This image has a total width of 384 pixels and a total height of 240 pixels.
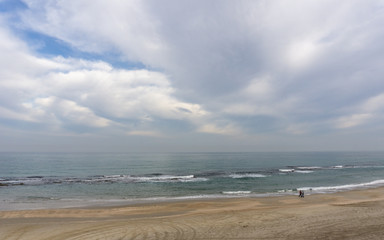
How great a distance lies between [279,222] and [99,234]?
1113cm

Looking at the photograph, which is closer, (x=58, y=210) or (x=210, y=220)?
(x=210, y=220)

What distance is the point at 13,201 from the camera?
86.3 feet

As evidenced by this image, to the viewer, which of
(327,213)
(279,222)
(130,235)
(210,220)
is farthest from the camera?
(327,213)

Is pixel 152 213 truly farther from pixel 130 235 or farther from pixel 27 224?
pixel 27 224

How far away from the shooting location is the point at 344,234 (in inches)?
467

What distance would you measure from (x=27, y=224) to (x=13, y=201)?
1347 centimetres

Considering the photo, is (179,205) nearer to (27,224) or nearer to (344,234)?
(27,224)

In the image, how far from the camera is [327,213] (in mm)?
16891

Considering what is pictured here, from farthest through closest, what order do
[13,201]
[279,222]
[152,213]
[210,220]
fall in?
[13,201] < [152,213] < [210,220] < [279,222]

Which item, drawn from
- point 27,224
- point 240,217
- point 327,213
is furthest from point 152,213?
point 327,213

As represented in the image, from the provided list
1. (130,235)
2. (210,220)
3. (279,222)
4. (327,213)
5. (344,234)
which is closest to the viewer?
(344,234)

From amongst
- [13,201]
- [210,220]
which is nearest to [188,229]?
[210,220]

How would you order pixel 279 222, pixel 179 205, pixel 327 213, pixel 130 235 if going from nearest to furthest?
1. pixel 130 235
2. pixel 279 222
3. pixel 327 213
4. pixel 179 205

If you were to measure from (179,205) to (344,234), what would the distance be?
14.7m
